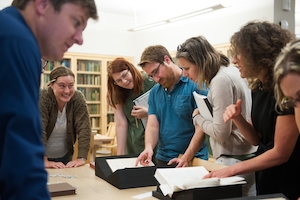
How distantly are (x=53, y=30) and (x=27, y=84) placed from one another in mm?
179

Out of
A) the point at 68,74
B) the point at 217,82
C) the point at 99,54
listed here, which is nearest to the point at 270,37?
the point at 217,82

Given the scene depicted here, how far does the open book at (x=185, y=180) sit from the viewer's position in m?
1.26

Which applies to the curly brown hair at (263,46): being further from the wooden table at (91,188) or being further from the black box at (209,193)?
the wooden table at (91,188)

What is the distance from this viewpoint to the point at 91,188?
1.62 meters

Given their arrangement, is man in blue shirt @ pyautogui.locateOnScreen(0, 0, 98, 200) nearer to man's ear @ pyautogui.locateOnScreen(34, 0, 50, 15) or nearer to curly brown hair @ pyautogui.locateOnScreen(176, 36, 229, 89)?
man's ear @ pyautogui.locateOnScreen(34, 0, 50, 15)

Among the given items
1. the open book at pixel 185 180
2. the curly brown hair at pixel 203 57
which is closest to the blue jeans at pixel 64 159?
the curly brown hair at pixel 203 57

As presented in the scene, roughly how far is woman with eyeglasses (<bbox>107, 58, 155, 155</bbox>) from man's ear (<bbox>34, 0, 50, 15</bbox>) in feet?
5.74

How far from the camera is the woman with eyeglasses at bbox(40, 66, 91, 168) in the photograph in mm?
2537

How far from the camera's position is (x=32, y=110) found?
28.9 inches

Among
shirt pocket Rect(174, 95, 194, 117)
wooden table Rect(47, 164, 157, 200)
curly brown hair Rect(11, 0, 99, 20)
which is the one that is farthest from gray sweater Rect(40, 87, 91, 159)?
curly brown hair Rect(11, 0, 99, 20)

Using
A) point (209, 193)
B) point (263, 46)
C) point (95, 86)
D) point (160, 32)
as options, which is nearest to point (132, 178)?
point (209, 193)

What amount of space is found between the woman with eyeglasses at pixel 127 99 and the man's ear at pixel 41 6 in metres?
1.75

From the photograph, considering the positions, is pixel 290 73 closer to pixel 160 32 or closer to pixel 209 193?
pixel 209 193

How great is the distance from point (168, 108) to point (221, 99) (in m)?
0.59
